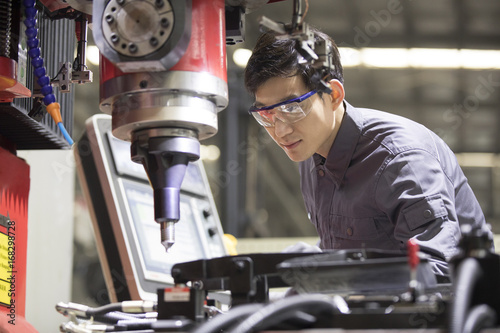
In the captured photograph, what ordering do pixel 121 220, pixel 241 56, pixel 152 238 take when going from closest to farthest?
pixel 121 220 < pixel 152 238 < pixel 241 56

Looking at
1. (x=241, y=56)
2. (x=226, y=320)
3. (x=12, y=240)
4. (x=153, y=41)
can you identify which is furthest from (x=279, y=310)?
(x=241, y=56)

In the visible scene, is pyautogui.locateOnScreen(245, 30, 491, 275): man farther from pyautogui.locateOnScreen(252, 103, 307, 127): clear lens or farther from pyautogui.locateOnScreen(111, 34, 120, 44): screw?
pyautogui.locateOnScreen(111, 34, 120, 44): screw

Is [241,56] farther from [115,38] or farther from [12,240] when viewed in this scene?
[115,38]

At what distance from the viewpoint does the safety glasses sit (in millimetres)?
1470

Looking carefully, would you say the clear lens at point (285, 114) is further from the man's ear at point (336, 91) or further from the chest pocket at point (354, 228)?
the chest pocket at point (354, 228)

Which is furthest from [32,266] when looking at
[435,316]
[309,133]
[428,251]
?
[435,316]

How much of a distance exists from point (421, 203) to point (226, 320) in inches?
29.3

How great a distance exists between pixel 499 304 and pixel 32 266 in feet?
8.51

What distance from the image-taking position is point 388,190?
1.33 metres

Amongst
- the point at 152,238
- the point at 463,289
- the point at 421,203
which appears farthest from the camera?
the point at 152,238

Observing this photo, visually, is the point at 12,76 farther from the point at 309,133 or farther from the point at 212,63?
the point at 309,133

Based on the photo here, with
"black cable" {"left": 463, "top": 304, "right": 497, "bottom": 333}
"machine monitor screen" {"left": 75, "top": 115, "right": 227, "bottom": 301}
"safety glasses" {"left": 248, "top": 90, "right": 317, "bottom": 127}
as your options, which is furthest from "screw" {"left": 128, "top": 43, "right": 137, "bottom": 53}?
"machine monitor screen" {"left": 75, "top": 115, "right": 227, "bottom": 301}

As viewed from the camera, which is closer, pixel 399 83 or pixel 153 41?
pixel 153 41

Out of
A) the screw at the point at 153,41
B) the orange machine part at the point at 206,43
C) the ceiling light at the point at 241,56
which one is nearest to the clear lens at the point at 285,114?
the orange machine part at the point at 206,43
